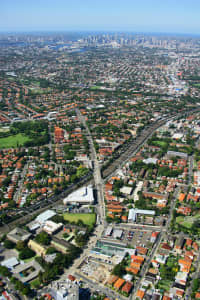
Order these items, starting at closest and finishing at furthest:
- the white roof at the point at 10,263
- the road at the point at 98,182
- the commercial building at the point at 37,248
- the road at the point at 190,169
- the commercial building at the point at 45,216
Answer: the white roof at the point at 10,263 < the commercial building at the point at 37,248 < the commercial building at the point at 45,216 < the road at the point at 98,182 < the road at the point at 190,169

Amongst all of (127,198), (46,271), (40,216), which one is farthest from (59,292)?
(127,198)

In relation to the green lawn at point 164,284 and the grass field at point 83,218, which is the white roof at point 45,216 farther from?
the green lawn at point 164,284

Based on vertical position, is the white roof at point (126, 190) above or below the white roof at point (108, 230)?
above

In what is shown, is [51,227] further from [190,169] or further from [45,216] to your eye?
[190,169]

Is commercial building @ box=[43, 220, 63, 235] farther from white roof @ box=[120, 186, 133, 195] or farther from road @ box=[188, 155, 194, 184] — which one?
road @ box=[188, 155, 194, 184]

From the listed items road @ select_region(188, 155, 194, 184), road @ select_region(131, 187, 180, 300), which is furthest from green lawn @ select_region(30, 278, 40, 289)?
road @ select_region(188, 155, 194, 184)

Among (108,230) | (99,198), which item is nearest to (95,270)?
(108,230)

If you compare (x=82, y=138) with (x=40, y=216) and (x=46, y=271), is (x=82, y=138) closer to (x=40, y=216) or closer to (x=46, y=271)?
(x=40, y=216)

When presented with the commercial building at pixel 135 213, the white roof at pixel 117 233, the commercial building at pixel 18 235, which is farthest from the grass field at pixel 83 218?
the commercial building at pixel 18 235
